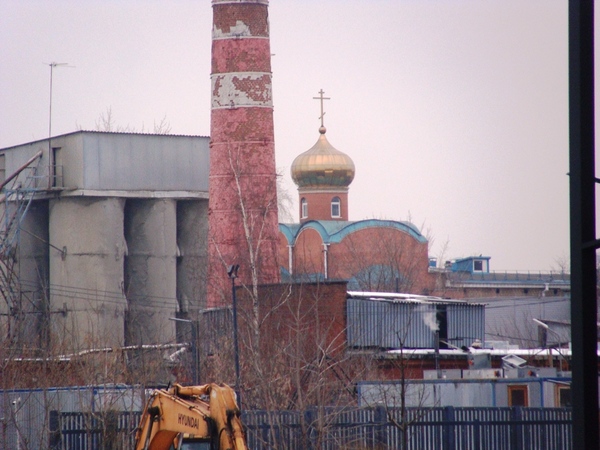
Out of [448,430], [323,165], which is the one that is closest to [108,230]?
[448,430]

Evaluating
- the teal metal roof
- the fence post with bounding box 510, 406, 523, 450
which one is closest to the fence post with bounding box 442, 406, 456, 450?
the fence post with bounding box 510, 406, 523, 450

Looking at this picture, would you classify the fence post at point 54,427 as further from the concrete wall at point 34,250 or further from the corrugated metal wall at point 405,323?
the concrete wall at point 34,250

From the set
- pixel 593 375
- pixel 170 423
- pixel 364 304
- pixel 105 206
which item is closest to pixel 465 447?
pixel 364 304

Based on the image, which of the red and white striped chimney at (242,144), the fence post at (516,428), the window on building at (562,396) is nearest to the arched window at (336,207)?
the red and white striped chimney at (242,144)

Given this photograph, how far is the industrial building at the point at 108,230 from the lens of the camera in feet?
132

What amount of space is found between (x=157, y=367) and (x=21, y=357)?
335cm

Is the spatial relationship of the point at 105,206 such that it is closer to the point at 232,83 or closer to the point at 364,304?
the point at 232,83

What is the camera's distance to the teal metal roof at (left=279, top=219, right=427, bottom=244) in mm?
58094

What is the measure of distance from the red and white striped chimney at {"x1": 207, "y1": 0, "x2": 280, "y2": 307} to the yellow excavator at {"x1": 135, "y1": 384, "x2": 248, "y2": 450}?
22.2 meters

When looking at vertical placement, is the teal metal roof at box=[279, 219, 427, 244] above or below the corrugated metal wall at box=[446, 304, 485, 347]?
above

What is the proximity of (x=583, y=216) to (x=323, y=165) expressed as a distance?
5666 cm

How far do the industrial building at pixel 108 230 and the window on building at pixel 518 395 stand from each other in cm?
1769

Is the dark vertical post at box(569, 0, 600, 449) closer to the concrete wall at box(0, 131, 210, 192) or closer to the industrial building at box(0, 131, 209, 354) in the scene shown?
the industrial building at box(0, 131, 209, 354)

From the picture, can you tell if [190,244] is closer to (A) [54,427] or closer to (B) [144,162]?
(B) [144,162]
